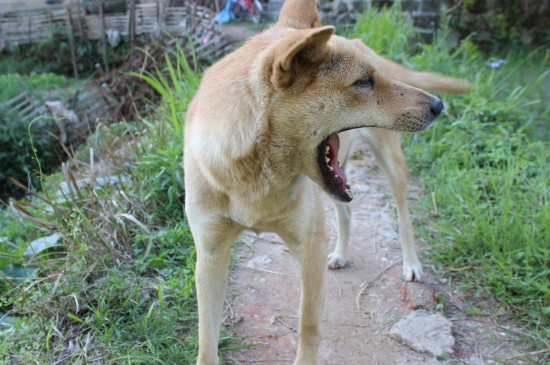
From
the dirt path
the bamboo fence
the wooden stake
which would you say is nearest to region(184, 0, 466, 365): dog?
the dirt path

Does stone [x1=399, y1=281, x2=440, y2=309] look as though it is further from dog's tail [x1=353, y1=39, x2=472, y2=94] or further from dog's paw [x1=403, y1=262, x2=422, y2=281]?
dog's tail [x1=353, y1=39, x2=472, y2=94]

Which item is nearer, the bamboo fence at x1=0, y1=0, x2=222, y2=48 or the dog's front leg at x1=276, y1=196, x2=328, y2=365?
the dog's front leg at x1=276, y1=196, x2=328, y2=365

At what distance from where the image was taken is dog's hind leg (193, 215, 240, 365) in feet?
7.89

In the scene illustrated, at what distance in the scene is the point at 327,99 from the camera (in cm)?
203

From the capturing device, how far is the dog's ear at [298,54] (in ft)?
5.87

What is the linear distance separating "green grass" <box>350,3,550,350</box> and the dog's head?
161 cm

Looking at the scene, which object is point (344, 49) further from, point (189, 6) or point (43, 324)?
point (189, 6)

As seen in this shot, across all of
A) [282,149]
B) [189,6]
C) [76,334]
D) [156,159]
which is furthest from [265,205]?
[189,6]

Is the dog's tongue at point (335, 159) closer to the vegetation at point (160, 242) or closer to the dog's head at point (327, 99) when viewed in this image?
the dog's head at point (327, 99)

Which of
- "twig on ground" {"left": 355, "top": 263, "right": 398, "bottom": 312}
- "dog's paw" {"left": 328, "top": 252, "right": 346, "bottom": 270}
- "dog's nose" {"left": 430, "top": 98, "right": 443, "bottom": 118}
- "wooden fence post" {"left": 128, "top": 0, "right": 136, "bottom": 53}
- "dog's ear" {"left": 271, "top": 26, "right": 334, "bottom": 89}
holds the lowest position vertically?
"twig on ground" {"left": 355, "top": 263, "right": 398, "bottom": 312}

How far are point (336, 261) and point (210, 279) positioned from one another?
1436mm

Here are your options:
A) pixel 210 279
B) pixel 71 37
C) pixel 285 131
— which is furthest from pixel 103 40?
pixel 285 131

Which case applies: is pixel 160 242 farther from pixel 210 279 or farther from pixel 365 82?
pixel 365 82

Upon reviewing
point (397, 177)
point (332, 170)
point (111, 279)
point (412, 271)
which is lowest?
point (412, 271)
